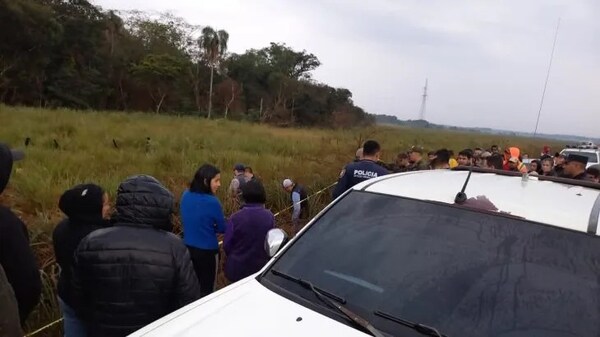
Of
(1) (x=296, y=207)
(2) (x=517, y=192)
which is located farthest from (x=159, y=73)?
(2) (x=517, y=192)

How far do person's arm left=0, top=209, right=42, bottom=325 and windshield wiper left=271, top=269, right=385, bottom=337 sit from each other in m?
1.22

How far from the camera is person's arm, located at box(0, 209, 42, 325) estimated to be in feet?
7.24

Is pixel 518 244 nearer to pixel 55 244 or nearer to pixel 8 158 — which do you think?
pixel 8 158

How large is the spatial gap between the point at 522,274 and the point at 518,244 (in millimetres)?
147

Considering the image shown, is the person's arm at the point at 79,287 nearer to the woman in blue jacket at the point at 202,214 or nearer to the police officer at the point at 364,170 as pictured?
the woman in blue jacket at the point at 202,214

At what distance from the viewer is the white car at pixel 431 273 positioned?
1.79 metres

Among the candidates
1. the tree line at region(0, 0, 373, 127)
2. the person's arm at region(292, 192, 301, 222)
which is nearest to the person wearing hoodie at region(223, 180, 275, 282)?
the person's arm at region(292, 192, 301, 222)

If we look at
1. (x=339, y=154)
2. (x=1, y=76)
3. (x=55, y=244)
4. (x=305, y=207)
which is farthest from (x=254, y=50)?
(x=55, y=244)

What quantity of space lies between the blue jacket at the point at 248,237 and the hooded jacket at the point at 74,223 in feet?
3.80

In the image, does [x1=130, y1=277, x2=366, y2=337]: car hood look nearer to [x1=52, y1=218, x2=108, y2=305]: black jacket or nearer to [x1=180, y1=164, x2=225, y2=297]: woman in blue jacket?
[x1=52, y1=218, x2=108, y2=305]: black jacket

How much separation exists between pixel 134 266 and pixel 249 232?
1.55 metres

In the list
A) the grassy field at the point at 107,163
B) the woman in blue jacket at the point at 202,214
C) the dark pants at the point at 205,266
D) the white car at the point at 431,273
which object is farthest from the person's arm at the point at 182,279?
the grassy field at the point at 107,163

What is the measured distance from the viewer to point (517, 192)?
7.86ft

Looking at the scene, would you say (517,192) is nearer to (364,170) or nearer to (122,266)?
(122,266)
